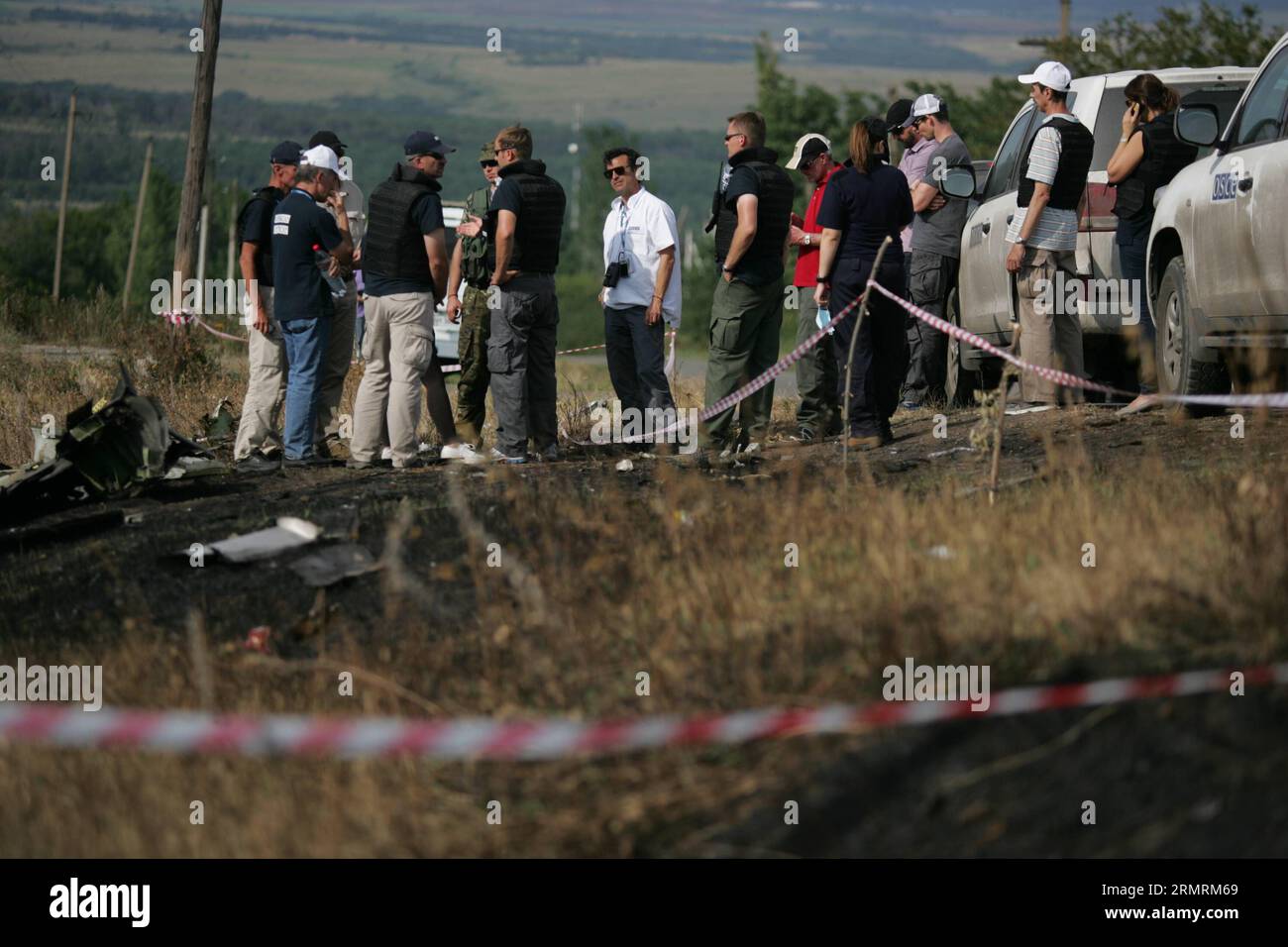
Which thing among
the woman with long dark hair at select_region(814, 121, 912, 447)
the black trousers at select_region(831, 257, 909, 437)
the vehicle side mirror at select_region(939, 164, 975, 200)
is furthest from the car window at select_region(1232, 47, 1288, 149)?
the vehicle side mirror at select_region(939, 164, 975, 200)

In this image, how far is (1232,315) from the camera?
891 cm

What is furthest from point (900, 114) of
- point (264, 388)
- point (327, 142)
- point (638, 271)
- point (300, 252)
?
point (264, 388)

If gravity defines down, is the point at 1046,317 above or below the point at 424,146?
below

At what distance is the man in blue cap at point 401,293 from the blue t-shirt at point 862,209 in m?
2.29

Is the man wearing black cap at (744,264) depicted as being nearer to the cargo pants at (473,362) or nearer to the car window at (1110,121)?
the cargo pants at (473,362)

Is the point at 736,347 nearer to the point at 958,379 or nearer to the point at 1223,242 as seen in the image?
the point at 958,379

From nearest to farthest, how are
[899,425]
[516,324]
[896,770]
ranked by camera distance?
1. [896,770]
2. [516,324]
3. [899,425]

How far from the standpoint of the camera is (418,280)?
34.8 ft

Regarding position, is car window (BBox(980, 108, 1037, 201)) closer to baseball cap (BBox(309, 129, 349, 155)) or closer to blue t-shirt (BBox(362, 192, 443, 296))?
blue t-shirt (BBox(362, 192, 443, 296))

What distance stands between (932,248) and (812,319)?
69.1 inches

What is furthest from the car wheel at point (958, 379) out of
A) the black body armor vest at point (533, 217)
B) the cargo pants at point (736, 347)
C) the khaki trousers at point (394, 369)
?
the khaki trousers at point (394, 369)
